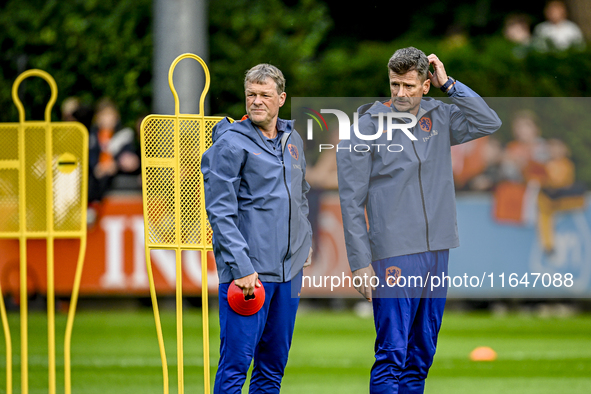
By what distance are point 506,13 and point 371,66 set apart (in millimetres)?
6151

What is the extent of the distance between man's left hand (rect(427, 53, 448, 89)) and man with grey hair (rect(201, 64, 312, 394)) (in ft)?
2.68

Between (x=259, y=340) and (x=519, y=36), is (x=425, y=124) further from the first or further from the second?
(x=519, y=36)

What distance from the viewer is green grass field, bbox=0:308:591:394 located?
691cm

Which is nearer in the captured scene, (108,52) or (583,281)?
(583,281)

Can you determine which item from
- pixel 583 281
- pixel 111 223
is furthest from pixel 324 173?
pixel 111 223

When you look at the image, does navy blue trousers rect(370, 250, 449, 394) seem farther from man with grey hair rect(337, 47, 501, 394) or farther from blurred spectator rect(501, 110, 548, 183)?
blurred spectator rect(501, 110, 548, 183)

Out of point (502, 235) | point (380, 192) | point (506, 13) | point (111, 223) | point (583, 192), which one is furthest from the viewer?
point (506, 13)

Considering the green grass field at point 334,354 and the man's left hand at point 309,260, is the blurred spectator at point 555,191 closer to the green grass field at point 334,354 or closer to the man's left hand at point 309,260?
the green grass field at point 334,354

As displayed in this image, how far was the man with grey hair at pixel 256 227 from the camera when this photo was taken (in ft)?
15.1

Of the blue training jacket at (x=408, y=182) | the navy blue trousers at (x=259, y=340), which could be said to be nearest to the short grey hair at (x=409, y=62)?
the blue training jacket at (x=408, y=182)

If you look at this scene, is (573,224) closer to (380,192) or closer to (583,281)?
(583,281)

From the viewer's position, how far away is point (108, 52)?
11.9 m

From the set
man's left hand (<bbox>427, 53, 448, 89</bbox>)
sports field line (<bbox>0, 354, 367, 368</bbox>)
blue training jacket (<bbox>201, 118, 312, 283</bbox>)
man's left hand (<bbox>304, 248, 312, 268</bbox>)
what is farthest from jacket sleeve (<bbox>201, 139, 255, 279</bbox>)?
sports field line (<bbox>0, 354, 367, 368</bbox>)

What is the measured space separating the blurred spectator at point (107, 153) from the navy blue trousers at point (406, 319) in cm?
577
